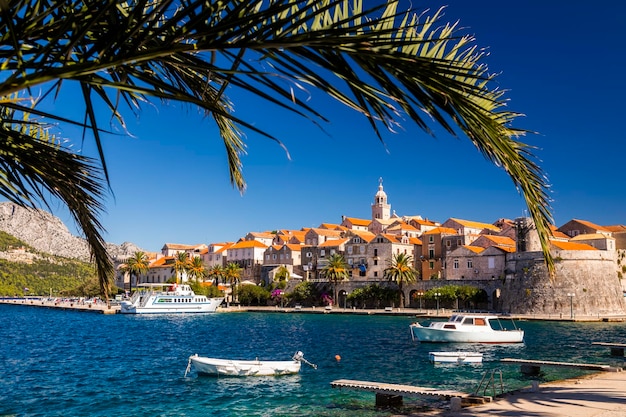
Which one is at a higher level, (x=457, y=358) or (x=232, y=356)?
(x=457, y=358)

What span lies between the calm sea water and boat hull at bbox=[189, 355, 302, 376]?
18.1 inches

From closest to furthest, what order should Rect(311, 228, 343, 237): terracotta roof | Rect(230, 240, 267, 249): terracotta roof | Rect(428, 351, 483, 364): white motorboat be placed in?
Rect(428, 351, 483, 364): white motorboat
Rect(311, 228, 343, 237): terracotta roof
Rect(230, 240, 267, 249): terracotta roof

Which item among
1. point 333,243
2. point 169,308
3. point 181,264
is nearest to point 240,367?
point 169,308

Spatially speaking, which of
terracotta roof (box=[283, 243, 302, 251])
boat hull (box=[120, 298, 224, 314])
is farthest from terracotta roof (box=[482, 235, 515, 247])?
boat hull (box=[120, 298, 224, 314])

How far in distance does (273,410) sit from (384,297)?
6017cm

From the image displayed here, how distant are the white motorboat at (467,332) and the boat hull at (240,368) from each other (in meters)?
17.5

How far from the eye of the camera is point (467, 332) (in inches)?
1601

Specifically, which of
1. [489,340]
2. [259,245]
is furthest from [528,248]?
[259,245]

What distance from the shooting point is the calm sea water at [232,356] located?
1983 centimetres

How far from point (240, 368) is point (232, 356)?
9266 mm

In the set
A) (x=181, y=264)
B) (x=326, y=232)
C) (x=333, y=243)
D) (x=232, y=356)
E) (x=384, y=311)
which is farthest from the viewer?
(x=326, y=232)

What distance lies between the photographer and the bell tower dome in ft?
401

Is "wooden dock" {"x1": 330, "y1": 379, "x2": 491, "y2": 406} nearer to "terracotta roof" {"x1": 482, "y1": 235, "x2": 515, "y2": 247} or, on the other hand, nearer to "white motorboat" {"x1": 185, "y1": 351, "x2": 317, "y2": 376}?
"white motorboat" {"x1": 185, "y1": 351, "x2": 317, "y2": 376}

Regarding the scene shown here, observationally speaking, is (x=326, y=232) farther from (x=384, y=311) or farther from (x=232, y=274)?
(x=384, y=311)
